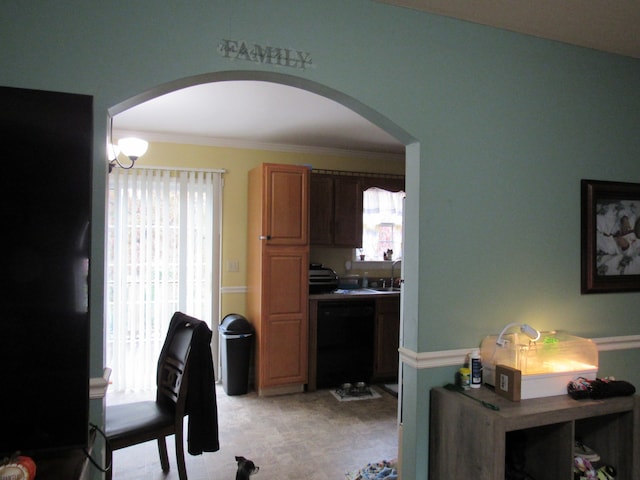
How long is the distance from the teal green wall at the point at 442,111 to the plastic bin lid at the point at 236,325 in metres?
2.40

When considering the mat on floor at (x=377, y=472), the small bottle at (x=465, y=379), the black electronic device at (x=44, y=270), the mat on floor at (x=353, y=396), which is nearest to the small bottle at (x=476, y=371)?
the small bottle at (x=465, y=379)

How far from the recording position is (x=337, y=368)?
14.8 ft

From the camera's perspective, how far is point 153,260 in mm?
4426

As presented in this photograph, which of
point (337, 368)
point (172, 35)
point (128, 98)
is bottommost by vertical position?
point (337, 368)

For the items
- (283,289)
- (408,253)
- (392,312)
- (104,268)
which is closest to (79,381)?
(104,268)

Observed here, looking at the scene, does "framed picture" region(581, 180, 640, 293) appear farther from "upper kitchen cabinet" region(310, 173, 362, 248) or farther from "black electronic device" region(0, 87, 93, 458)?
"upper kitchen cabinet" region(310, 173, 362, 248)

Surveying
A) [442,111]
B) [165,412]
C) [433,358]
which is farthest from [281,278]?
[442,111]

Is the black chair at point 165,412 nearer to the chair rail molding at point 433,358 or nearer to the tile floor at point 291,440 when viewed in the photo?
the tile floor at point 291,440

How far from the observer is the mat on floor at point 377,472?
8.36 feet

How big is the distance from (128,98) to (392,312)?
3.56m

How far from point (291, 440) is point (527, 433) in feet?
5.73

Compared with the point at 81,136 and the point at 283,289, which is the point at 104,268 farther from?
the point at 283,289

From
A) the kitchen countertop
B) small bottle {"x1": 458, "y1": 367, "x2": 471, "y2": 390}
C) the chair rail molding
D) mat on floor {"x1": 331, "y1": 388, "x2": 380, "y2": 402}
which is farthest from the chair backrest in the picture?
mat on floor {"x1": 331, "y1": 388, "x2": 380, "y2": 402}

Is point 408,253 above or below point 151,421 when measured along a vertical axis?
above
